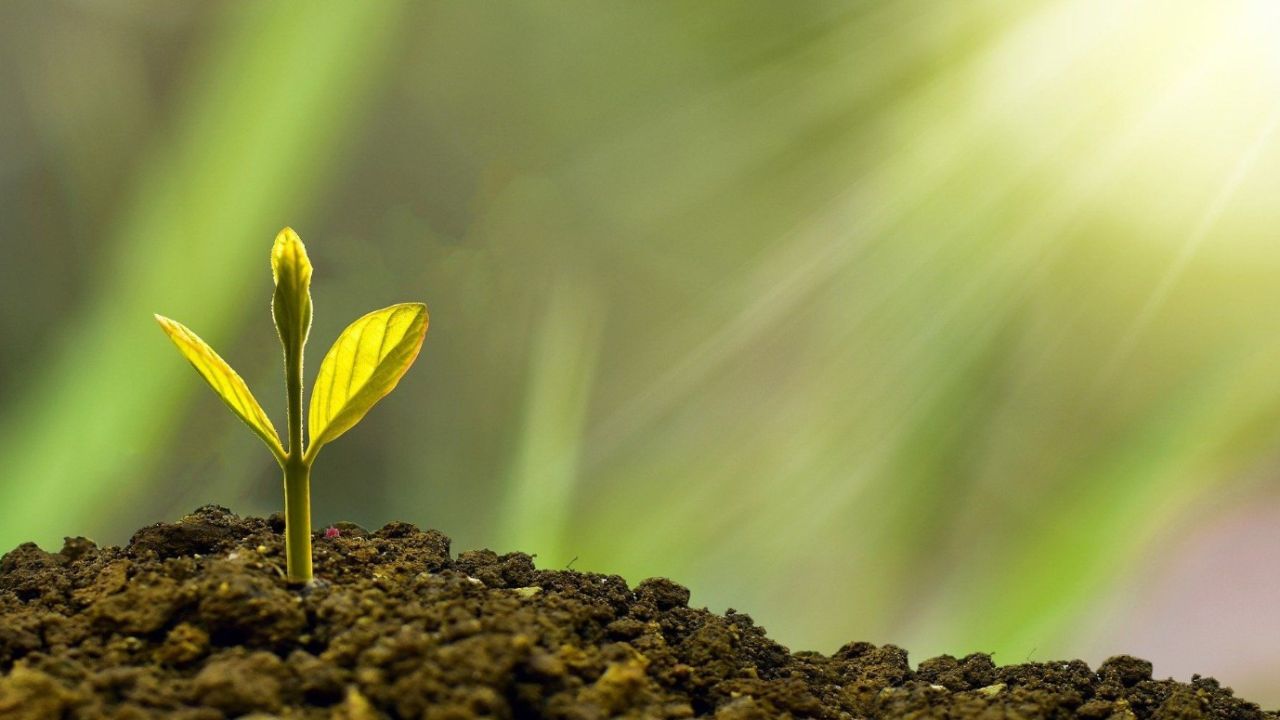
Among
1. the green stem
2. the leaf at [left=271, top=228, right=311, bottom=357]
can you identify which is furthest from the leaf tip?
the green stem

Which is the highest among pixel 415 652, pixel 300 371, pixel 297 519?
pixel 300 371

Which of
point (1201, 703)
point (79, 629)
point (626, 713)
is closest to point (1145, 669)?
point (1201, 703)

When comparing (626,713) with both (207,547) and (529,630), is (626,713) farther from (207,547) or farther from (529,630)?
(207,547)

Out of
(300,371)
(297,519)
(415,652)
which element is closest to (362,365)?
(300,371)

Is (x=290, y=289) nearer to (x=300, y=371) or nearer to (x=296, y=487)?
(x=300, y=371)

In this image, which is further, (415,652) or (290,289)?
(290,289)

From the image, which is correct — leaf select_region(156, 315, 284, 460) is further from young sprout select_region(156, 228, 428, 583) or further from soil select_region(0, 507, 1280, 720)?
soil select_region(0, 507, 1280, 720)

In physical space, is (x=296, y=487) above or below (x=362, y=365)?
below
